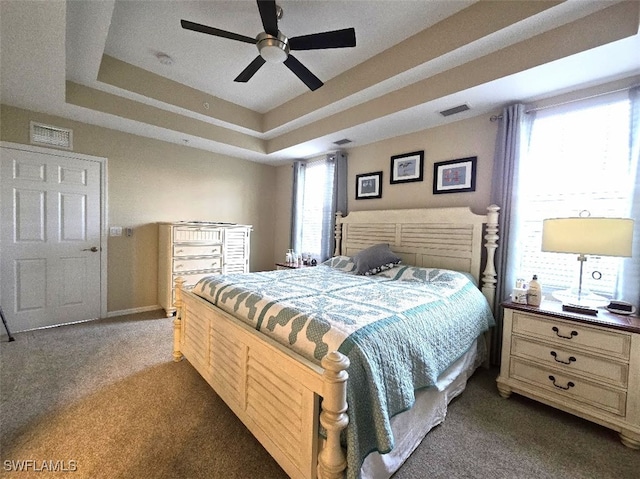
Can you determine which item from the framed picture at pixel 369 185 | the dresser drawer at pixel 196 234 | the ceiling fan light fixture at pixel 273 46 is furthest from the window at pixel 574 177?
the dresser drawer at pixel 196 234

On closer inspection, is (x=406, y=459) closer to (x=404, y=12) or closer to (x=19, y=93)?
(x=404, y=12)

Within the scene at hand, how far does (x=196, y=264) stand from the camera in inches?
154

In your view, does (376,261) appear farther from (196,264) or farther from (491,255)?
(196,264)

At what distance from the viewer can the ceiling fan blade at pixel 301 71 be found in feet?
7.18

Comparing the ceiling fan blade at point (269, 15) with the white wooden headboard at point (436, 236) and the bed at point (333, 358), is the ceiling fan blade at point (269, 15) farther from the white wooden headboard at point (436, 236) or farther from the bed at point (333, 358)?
the white wooden headboard at point (436, 236)

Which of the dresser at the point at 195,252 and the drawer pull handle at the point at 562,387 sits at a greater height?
the dresser at the point at 195,252

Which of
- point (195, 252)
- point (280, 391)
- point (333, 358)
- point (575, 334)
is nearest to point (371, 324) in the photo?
point (333, 358)

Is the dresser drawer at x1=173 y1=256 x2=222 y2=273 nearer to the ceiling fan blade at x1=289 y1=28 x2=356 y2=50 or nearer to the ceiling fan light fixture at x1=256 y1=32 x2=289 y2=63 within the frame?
the ceiling fan light fixture at x1=256 y1=32 x2=289 y2=63

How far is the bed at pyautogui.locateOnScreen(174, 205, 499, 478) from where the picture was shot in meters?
1.16

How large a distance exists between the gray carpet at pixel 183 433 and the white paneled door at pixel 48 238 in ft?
3.18

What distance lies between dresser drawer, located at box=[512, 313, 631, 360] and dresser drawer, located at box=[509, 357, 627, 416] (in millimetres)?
228

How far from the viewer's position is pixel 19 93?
106 inches

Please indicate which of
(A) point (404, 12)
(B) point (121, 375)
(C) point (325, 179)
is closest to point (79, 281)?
(B) point (121, 375)

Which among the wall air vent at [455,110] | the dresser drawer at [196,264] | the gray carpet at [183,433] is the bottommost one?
the gray carpet at [183,433]
